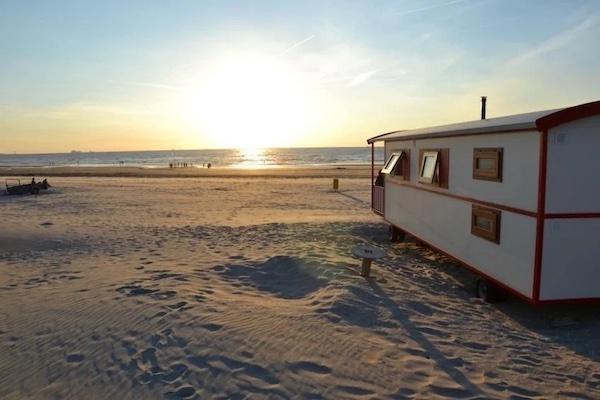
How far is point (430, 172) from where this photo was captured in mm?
9461

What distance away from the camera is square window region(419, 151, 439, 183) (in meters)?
9.25

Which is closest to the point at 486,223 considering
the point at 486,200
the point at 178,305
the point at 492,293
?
the point at 486,200

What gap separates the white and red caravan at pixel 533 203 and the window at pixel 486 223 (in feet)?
0.05

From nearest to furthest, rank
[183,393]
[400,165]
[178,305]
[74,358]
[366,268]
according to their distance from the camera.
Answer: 1. [183,393]
2. [74,358]
3. [178,305]
4. [366,268]
5. [400,165]

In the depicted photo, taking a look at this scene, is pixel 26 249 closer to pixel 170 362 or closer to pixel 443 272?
pixel 170 362

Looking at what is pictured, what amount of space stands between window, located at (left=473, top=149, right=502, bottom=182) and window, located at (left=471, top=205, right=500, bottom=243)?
1.76 feet

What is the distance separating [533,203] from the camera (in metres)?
6.19

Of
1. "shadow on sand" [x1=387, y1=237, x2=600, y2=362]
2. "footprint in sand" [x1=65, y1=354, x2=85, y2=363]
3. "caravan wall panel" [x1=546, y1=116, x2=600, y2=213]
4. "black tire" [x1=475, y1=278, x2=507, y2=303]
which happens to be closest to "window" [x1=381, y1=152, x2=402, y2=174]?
"shadow on sand" [x1=387, y1=237, x2=600, y2=362]

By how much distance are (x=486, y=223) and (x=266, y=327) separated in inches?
159

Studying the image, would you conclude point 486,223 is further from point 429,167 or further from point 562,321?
point 429,167

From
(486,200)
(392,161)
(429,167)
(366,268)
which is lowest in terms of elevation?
(366,268)

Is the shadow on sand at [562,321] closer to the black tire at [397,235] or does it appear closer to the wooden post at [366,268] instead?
the wooden post at [366,268]

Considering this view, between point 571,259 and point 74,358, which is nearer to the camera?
point 74,358

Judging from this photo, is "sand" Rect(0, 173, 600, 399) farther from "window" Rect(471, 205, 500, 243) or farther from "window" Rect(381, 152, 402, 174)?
"window" Rect(381, 152, 402, 174)
